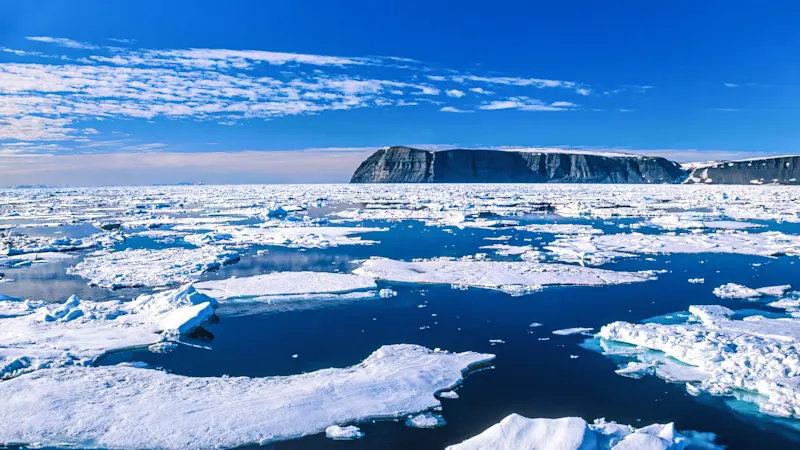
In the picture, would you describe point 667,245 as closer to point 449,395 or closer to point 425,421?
point 449,395

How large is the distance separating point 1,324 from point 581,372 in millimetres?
10369

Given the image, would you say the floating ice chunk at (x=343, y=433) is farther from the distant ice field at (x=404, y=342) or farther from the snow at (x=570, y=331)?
the snow at (x=570, y=331)

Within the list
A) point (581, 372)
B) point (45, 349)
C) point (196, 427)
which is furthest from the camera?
point (45, 349)

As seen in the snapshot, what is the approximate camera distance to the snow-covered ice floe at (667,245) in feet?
59.2

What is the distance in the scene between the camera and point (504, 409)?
693 centimetres

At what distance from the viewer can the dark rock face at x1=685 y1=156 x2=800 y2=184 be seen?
110812 millimetres

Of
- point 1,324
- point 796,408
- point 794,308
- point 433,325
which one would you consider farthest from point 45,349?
point 794,308

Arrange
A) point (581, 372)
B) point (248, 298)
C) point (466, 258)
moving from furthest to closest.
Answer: point (466, 258)
point (248, 298)
point (581, 372)

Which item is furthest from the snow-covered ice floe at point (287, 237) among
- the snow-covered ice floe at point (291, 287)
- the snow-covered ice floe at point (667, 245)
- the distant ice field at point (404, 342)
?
the snow-covered ice floe at point (667, 245)

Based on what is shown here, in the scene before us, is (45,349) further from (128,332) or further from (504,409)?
(504,409)

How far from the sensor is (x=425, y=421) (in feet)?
21.7

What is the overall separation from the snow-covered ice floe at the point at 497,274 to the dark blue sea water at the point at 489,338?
0.58 meters

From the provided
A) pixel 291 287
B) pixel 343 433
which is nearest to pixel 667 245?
pixel 291 287

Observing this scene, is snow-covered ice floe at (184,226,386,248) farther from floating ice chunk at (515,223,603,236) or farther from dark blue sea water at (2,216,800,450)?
floating ice chunk at (515,223,603,236)
